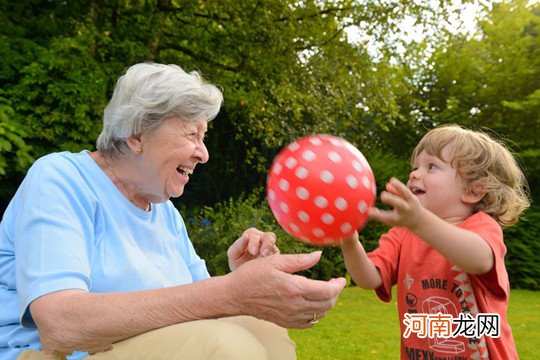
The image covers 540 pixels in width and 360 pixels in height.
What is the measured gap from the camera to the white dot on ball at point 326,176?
2.19 metres

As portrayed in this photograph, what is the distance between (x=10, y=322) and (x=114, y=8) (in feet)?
25.7

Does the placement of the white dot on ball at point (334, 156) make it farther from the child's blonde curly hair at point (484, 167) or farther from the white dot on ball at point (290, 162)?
the child's blonde curly hair at point (484, 167)

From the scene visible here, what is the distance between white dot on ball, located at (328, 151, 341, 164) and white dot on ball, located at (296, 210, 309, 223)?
0.23 m

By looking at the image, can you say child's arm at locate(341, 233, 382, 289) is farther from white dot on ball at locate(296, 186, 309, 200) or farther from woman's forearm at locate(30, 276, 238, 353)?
woman's forearm at locate(30, 276, 238, 353)

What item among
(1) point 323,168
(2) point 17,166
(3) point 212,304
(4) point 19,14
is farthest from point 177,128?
(4) point 19,14

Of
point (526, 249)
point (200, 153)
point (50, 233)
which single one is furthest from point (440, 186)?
point (526, 249)

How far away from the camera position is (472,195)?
9.48ft

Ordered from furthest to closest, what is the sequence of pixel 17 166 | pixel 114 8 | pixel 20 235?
pixel 114 8 < pixel 17 166 < pixel 20 235

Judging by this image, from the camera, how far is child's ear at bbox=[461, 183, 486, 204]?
2867 millimetres

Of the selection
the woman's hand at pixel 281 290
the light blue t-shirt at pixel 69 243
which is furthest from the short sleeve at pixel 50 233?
the woman's hand at pixel 281 290

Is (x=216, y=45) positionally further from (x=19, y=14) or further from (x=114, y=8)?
(x=19, y=14)

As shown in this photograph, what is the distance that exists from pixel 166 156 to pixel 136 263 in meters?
0.48

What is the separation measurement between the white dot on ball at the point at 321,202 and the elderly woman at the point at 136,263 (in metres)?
0.28

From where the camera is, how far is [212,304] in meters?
1.92
